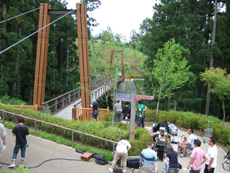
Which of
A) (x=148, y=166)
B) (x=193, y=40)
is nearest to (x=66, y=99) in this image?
(x=148, y=166)

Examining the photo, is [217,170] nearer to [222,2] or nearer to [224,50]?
[224,50]

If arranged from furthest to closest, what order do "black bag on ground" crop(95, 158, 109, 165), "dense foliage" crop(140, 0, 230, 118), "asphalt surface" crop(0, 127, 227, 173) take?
"dense foliage" crop(140, 0, 230, 118)
"black bag on ground" crop(95, 158, 109, 165)
"asphalt surface" crop(0, 127, 227, 173)

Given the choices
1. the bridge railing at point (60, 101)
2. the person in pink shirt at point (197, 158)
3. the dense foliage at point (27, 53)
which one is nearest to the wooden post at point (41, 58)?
the bridge railing at point (60, 101)

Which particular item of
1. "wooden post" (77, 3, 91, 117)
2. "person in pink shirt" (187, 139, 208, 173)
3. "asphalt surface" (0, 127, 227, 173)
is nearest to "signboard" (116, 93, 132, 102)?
"asphalt surface" (0, 127, 227, 173)

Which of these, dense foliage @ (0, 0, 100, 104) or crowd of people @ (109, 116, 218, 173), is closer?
crowd of people @ (109, 116, 218, 173)

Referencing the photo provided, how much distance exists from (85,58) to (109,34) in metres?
3.70

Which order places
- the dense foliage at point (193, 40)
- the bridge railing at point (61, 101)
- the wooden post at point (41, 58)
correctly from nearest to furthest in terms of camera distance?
the bridge railing at point (61, 101) → the wooden post at point (41, 58) → the dense foliage at point (193, 40)

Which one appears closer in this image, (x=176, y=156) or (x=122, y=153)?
(x=176, y=156)

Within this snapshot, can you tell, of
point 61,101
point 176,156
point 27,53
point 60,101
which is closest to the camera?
point 176,156

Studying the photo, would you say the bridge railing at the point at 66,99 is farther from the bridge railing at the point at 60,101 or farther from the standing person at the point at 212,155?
the standing person at the point at 212,155

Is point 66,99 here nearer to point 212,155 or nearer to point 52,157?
point 52,157

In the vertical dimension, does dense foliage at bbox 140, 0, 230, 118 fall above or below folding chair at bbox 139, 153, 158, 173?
above

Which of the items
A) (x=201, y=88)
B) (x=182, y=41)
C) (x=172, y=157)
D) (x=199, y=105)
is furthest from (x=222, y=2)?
(x=172, y=157)

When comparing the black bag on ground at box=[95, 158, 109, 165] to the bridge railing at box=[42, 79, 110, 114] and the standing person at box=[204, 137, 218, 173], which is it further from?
the bridge railing at box=[42, 79, 110, 114]
